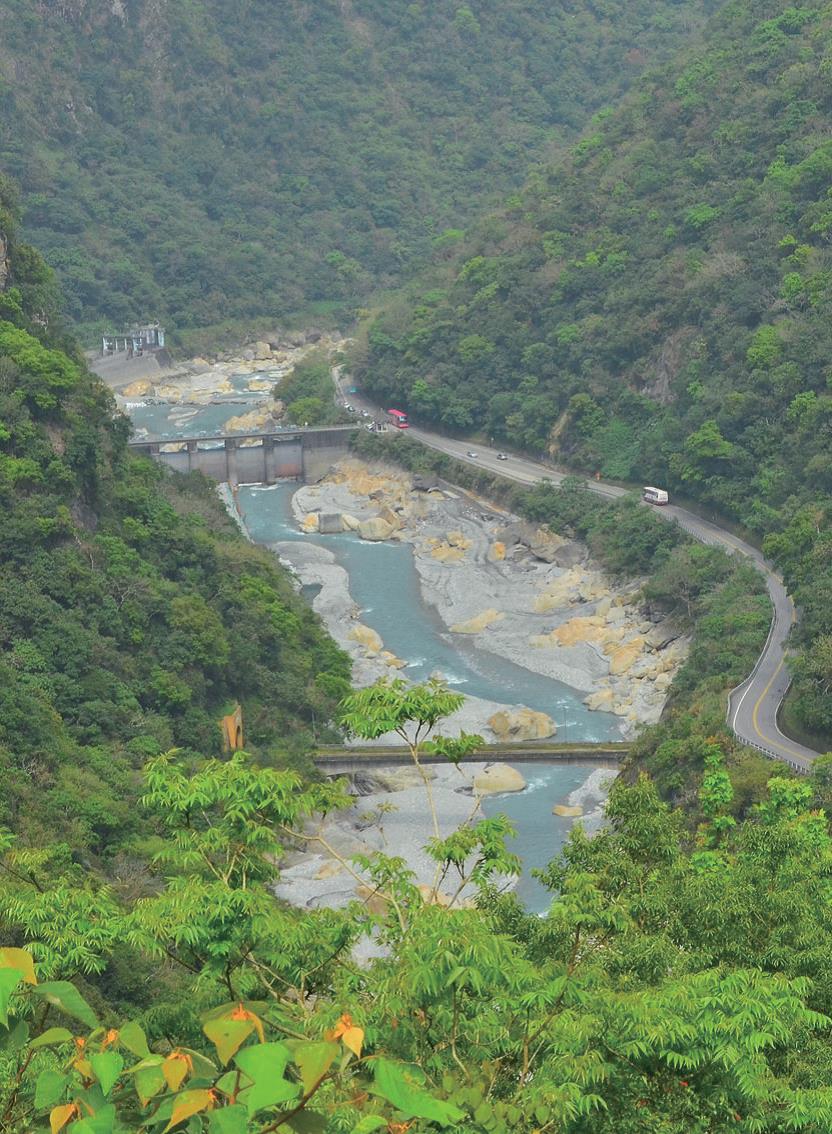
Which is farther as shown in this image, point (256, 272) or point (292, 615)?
point (256, 272)

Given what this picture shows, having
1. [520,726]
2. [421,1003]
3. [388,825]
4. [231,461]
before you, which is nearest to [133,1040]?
[421,1003]

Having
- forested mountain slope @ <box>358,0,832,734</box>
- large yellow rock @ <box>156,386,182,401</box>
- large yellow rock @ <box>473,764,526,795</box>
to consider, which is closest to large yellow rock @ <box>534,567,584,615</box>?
forested mountain slope @ <box>358,0,832,734</box>

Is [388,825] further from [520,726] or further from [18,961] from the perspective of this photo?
[18,961]

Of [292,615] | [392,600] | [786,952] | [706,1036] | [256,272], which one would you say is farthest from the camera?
[256,272]

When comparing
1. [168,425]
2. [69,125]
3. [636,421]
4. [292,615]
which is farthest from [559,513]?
[69,125]

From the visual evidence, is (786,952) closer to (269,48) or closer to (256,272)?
(256,272)

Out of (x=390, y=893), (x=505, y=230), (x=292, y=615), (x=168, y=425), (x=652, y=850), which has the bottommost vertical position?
(x=168, y=425)
